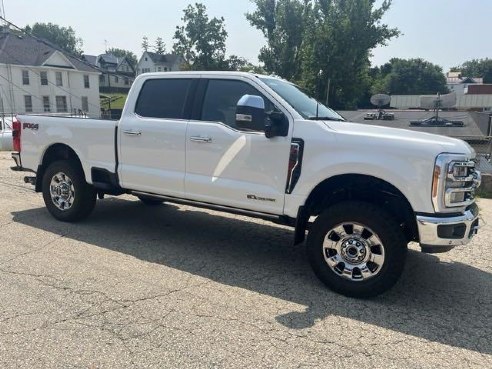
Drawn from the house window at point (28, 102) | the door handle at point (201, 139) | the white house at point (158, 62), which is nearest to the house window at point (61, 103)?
the house window at point (28, 102)

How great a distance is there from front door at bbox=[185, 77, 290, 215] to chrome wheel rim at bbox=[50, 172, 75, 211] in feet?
6.83

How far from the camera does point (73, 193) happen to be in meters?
5.94

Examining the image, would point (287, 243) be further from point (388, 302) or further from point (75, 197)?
point (75, 197)

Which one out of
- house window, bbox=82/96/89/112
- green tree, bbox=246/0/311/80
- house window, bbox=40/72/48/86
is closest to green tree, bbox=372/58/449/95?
green tree, bbox=246/0/311/80

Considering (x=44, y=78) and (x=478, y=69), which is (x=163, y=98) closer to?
(x=44, y=78)

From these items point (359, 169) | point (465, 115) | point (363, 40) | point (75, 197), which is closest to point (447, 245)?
point (359, 169)

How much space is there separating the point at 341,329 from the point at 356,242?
0.83 meters

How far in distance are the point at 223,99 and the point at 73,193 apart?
8.65 ft

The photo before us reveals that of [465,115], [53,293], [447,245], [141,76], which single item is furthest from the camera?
[465,115]

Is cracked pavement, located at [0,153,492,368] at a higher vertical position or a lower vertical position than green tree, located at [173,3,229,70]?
lower

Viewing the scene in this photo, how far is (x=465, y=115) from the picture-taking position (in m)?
16.2

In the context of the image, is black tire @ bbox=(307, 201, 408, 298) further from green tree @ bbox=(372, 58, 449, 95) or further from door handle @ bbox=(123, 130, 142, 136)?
green tree @ bbox=(372, 58, 449, 95)

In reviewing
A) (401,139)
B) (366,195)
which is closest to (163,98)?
(366,195)

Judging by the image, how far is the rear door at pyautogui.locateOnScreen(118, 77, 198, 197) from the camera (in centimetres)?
491
